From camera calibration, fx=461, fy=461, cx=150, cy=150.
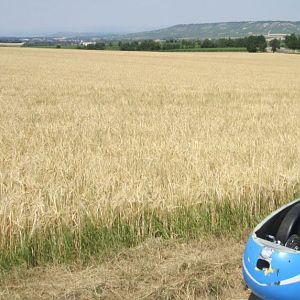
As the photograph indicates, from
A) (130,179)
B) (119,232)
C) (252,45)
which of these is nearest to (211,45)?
(252,45)

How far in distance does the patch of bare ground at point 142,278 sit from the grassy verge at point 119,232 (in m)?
0.24

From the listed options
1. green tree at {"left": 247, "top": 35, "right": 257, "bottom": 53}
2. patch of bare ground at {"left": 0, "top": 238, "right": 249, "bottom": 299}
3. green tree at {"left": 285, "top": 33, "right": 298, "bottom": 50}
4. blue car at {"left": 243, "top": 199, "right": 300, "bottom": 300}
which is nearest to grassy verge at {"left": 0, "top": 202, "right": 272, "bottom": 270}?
patch of bare ground at {"left": 0, "top": 238, "right": 249, "bottom": 299}

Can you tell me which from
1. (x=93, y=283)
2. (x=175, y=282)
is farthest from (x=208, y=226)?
(x=93, y=283)

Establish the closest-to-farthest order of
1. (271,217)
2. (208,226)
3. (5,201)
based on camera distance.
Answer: (271,217)
(5,201)
(208,226)

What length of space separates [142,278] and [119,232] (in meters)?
0.98

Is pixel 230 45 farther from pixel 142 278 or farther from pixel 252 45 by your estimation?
pixel 142 278

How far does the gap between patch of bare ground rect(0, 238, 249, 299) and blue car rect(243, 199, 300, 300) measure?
0.57 metres

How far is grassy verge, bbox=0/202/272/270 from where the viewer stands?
4.41 m

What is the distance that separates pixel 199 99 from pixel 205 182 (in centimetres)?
1282

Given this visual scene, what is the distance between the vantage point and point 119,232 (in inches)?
192

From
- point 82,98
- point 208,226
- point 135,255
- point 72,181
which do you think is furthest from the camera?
point 82,98

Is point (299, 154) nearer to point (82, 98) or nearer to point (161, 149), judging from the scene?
point (161, 149)

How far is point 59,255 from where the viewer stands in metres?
4.45

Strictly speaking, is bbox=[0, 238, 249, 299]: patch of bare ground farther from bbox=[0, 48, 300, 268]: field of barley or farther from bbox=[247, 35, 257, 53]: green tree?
bbox=[247, 35, 257, 53]: green tree
